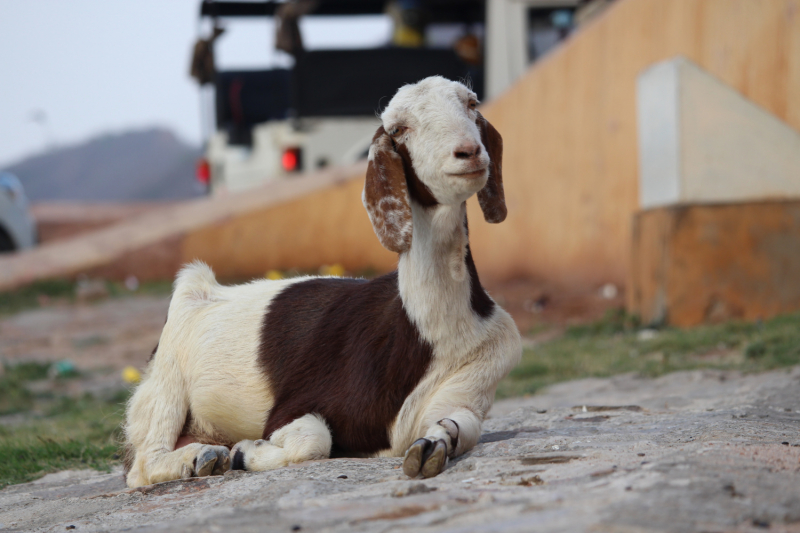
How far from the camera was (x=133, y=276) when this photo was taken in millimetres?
10773

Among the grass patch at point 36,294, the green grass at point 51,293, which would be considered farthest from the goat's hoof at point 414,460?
the grass patch at point 36,294

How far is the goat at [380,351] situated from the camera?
286 centimetres

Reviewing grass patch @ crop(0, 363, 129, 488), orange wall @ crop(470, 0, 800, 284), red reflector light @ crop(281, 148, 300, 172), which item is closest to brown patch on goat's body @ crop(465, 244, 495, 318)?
grass patch @ crop(0, 363, 129, 488)

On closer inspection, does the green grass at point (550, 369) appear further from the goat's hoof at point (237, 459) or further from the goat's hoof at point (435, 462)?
the goat's hoof at point (435, 462)

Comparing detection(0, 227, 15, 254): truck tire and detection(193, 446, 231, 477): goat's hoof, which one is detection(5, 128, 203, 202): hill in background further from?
detection(193, 446, 231, 477): goat's hoof

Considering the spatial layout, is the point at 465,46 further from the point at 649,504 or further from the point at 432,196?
the point at 649,504

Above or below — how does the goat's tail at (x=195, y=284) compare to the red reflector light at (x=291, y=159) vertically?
below

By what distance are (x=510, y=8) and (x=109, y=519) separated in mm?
10794

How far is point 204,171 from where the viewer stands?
1551cm

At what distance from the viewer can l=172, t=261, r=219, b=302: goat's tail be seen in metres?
3.61

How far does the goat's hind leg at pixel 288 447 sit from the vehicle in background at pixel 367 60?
9073 millimetres

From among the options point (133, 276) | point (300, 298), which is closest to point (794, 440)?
point (300, 298)

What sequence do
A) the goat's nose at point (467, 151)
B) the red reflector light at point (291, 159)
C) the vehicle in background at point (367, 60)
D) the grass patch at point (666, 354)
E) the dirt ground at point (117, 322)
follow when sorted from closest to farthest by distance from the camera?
1. the goat's nose at point (467, 151)
2. the grass patch at point (666, 354)
3. the dirt ground at point (117, 322)
4. the vehicle in background at point (367, 60)
5. the red reflector light at point (291, 159)

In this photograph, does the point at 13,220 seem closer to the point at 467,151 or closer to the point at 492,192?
the point at 492,192
